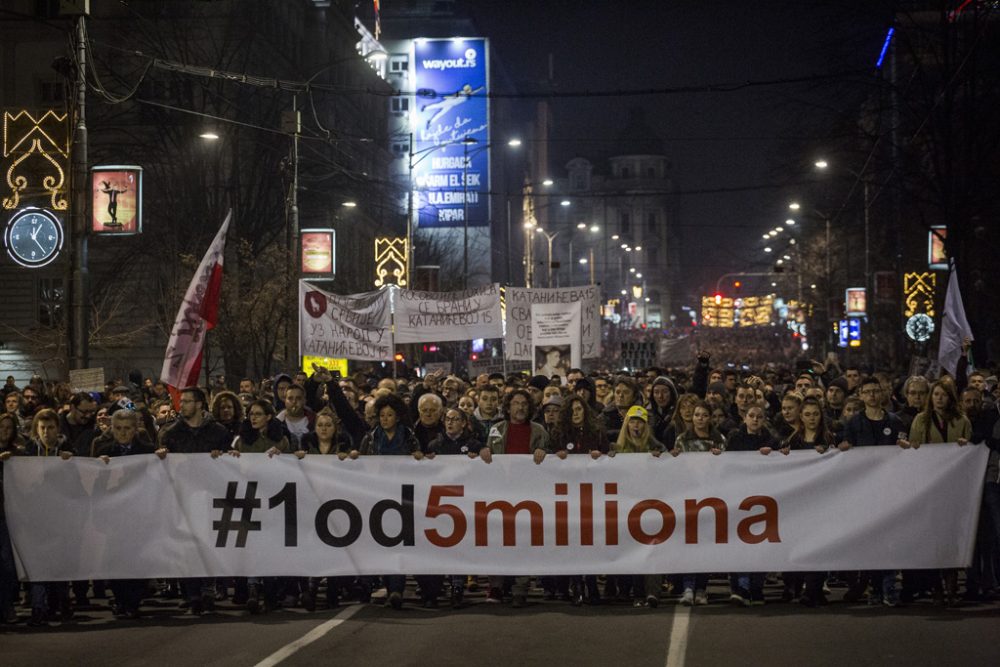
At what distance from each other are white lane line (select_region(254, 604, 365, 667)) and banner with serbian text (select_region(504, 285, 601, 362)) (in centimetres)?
1041

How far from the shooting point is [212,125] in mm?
39812

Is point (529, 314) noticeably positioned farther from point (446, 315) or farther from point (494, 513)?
point (494, 513)

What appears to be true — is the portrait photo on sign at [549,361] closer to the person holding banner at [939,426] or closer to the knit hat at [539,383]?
the knit hat at [539,383]

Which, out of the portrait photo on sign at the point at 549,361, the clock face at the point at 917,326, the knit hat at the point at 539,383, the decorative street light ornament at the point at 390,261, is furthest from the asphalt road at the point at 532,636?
A: the decorative street light ornament at the point at 390,261

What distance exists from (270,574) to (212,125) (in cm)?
3057

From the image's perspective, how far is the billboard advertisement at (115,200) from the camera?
1973 cm

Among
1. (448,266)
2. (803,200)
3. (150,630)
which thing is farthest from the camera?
(803,200)

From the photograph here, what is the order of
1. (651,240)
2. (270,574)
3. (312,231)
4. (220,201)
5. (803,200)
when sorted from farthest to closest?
1. (651,240)
2. (803,200)
3. (220,201)
4. (312,231)
5. (270,574)

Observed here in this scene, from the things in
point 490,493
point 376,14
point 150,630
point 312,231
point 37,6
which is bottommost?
point 150,630

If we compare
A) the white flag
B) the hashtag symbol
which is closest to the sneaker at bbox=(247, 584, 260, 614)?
the hashtag symbol

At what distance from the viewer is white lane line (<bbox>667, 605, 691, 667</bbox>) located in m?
8.72

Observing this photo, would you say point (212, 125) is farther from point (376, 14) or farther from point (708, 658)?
point (376, 14)

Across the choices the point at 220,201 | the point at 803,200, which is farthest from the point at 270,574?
the point at 803,200

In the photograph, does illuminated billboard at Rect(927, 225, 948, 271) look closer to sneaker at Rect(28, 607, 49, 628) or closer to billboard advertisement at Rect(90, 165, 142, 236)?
billboard advertisement at Rect(90, 165, 142, 236)
